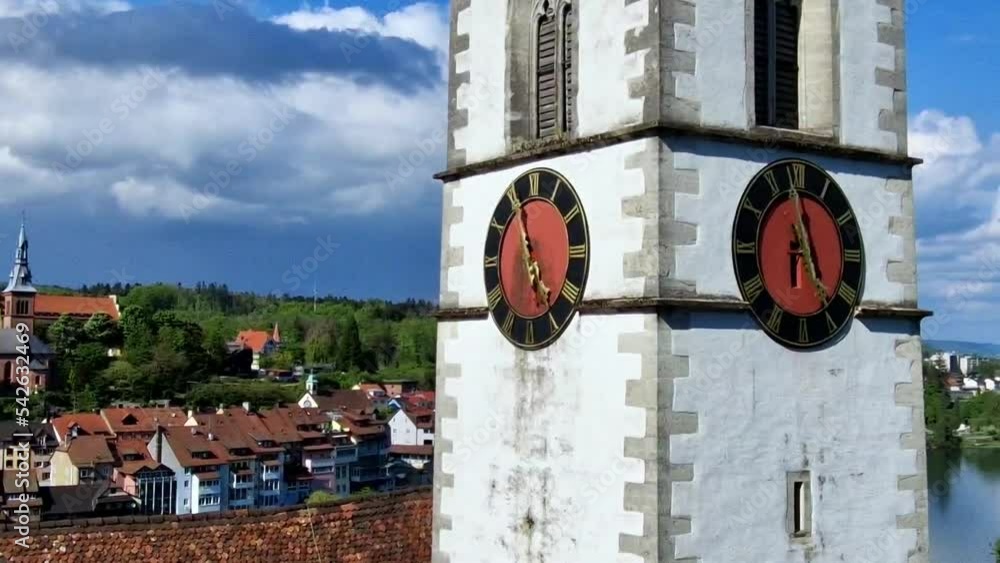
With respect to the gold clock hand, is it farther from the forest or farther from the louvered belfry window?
the forest

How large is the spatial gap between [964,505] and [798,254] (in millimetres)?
42364

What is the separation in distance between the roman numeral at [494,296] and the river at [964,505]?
3060cm

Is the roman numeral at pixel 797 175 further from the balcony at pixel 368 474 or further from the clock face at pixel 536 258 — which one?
the balcony at pixel 368 474

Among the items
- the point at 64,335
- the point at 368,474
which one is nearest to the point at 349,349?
the point at 64,335

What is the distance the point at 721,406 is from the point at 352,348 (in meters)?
119

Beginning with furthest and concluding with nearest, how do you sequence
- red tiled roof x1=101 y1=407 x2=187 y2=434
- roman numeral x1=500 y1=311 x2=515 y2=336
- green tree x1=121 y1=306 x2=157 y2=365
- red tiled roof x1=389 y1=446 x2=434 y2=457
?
green tree x1=121 y1=306 x2=157 y2=365
red tiled roof x1=389 y1=446 x2=434 y2=457
red tiled roof x1=101 y1=407 x2=187 y2=434
roman numeral x1=500 y1=311 x2=515 y2=336

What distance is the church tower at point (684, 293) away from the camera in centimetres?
788

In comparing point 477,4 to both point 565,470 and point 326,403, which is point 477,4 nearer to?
point 565,470

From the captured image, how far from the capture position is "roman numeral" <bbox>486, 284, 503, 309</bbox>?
9211 mm

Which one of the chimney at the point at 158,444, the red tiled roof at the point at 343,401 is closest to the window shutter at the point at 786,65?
the chimney at the point at 158,444

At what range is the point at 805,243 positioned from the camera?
8391 millimetres

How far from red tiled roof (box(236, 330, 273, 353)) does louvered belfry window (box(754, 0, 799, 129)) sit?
119126 mm

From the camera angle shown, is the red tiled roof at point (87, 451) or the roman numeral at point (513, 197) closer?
the roman numeral at point (513, 197)

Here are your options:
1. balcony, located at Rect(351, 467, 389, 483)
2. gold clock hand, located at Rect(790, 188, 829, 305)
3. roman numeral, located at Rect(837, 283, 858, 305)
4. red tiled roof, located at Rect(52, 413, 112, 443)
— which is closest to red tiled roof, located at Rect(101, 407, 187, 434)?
red tiled roof, located at Rect(52, 413, 112, 443)
